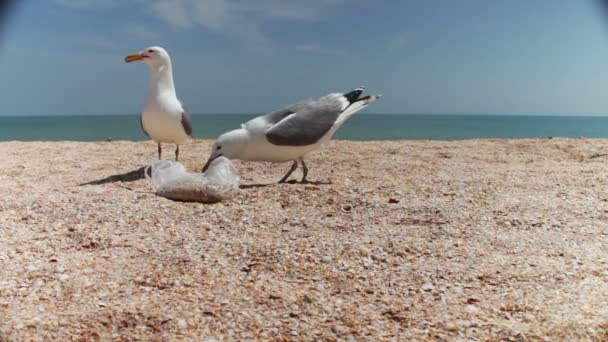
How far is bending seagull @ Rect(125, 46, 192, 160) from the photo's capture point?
19.6 feet

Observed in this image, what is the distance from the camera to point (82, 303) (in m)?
2.29

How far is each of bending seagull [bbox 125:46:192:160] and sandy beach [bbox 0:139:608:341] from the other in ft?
3.03

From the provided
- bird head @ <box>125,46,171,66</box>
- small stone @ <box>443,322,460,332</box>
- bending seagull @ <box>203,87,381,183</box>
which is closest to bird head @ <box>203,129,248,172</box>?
bending seagull @ <box>203,87,381,183</box>

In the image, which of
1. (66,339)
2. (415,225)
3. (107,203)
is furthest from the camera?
(107,203)

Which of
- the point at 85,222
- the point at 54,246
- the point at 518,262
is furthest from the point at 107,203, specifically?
the point at 518,262

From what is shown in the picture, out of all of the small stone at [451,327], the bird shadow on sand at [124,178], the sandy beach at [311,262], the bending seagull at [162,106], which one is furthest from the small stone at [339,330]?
the bending seagull at [162,106]

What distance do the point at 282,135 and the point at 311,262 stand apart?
2.55m

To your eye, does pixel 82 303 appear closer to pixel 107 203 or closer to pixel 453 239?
pixel 107 203

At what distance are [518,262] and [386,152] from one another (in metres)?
5.97

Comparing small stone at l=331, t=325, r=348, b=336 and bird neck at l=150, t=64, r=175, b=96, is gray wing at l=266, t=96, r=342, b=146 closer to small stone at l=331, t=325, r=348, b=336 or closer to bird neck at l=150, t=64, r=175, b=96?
bird neck at l=150, t=64, r=175, b=96

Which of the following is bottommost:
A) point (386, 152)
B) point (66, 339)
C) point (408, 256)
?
point (66, 339)

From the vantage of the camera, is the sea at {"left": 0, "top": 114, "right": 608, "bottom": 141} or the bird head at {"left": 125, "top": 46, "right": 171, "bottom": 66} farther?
the sea at {"left": 0, "top": 114, "right": 608, "bottom": 141}

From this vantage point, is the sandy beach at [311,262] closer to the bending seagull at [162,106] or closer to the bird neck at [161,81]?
the bending seagull at [162,106]

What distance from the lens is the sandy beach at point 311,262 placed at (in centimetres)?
217
